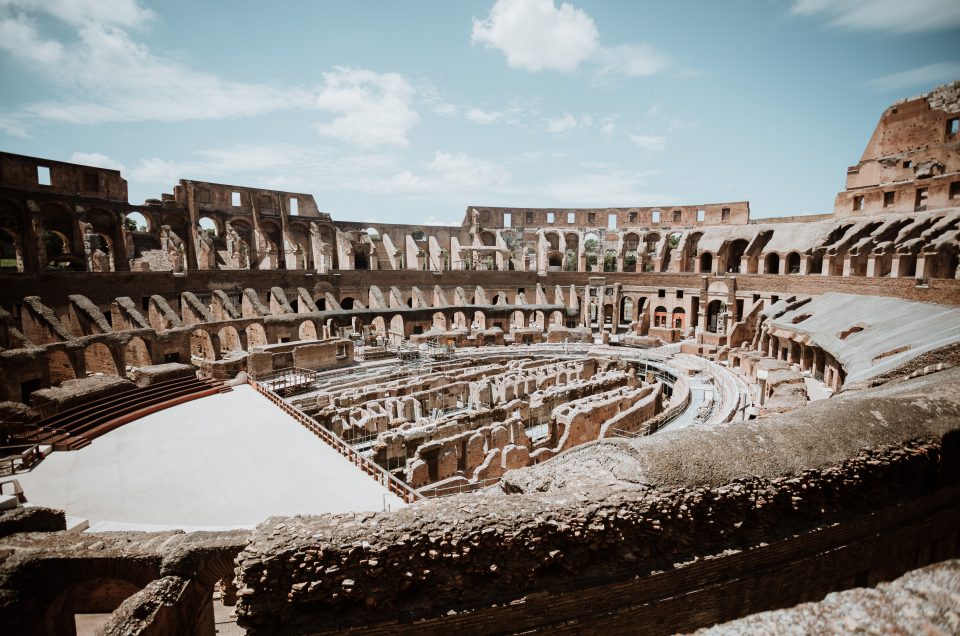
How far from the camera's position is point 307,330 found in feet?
92.1

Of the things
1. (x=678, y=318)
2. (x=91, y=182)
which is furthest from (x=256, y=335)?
(x=678, y=318)

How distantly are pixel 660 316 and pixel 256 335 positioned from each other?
30.3 metres

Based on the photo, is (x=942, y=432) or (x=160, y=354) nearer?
(x=942, y=432)

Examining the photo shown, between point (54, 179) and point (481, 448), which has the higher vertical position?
point (54, 179)

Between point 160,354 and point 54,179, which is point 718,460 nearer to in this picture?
point 160,354

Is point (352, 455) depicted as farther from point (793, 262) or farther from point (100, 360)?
point (793, 262)

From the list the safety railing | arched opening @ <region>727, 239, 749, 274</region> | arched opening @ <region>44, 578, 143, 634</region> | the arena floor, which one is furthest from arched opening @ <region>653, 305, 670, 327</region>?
arched opening @ <region>44, 578, 143, 634</region>

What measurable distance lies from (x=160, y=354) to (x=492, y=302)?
24112mm

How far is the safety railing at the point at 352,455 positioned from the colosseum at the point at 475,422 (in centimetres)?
10

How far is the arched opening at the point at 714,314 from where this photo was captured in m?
35.0

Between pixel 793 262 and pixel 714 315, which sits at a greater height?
pixel 793 262

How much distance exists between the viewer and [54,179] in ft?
77.7

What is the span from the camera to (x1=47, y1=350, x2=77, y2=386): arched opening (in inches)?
696

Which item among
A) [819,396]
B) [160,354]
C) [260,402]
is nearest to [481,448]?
[260,402]
